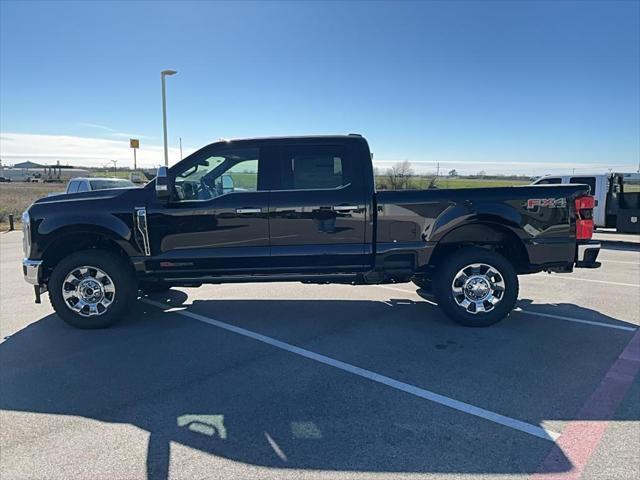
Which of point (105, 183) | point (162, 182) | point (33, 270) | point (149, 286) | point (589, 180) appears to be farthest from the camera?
point (105, 183)

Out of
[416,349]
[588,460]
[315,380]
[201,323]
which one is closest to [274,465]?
[315,380]

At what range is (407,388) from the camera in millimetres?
3641

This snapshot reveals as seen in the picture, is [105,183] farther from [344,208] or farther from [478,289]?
[478,289]

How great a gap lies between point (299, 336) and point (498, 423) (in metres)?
2.30

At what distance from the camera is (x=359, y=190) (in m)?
5.14

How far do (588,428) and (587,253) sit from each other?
2779 millimetres

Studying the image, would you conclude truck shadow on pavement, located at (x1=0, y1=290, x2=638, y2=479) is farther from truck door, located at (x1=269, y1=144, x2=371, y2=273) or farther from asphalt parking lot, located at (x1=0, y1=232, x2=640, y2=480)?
truck door, located at (x1=269, y1=144, x2=371, y2=273)

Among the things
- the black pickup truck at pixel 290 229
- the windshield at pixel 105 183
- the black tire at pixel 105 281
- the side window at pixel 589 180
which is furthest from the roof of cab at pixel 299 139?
the side window at pixel 589 180

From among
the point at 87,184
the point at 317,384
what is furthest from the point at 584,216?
the point at 87,184

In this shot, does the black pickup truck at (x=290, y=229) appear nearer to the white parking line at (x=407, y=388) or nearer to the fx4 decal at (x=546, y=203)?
the fx4 decal at (x=546, y=203)

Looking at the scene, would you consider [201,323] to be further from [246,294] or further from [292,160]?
[292,160]

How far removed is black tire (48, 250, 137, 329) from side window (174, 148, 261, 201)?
Answer: 1177mm

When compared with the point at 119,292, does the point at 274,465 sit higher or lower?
lower

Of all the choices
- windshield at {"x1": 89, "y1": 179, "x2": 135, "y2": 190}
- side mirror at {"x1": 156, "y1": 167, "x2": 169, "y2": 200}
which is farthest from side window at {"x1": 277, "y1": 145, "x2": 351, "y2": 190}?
windshield at {"x1": 89, "y1": 179, "x2": 135, "y2": 190}
